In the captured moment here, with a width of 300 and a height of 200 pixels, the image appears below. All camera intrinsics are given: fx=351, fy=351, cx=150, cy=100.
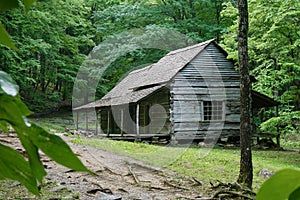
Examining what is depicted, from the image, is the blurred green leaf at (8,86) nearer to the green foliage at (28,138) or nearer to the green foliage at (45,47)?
the green foliage at (28,138)

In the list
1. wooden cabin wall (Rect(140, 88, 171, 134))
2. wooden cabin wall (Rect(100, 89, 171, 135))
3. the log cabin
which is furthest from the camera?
wooden cabin wall (Rect(100, 89, 171, 135))

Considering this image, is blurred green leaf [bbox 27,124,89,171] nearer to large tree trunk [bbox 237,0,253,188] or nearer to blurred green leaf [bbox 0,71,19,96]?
blurred green leaf [bbox 0,71,19,96]

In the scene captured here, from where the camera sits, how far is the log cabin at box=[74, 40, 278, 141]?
53.0 ft

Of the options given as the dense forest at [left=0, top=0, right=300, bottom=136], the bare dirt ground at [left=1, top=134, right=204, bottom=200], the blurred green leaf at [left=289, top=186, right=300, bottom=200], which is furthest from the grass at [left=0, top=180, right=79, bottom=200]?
the dense forest at [left=0, top=0, right=300, bottom=136]

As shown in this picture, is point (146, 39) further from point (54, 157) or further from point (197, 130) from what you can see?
point (54, 157)

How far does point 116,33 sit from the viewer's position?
2719 cm

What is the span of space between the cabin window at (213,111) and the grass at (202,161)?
7.70 ft

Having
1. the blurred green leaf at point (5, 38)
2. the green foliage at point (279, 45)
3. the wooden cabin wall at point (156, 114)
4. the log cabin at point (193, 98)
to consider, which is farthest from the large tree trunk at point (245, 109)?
the wooden cabin wall at point (156, 114)

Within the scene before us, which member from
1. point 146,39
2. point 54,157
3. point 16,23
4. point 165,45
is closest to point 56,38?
point 16,23

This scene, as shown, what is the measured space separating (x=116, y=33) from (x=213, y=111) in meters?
12.9

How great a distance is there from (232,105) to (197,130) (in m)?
2.55

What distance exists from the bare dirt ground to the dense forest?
564cm

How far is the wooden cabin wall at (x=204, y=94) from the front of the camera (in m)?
16.2

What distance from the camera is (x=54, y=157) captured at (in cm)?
28
